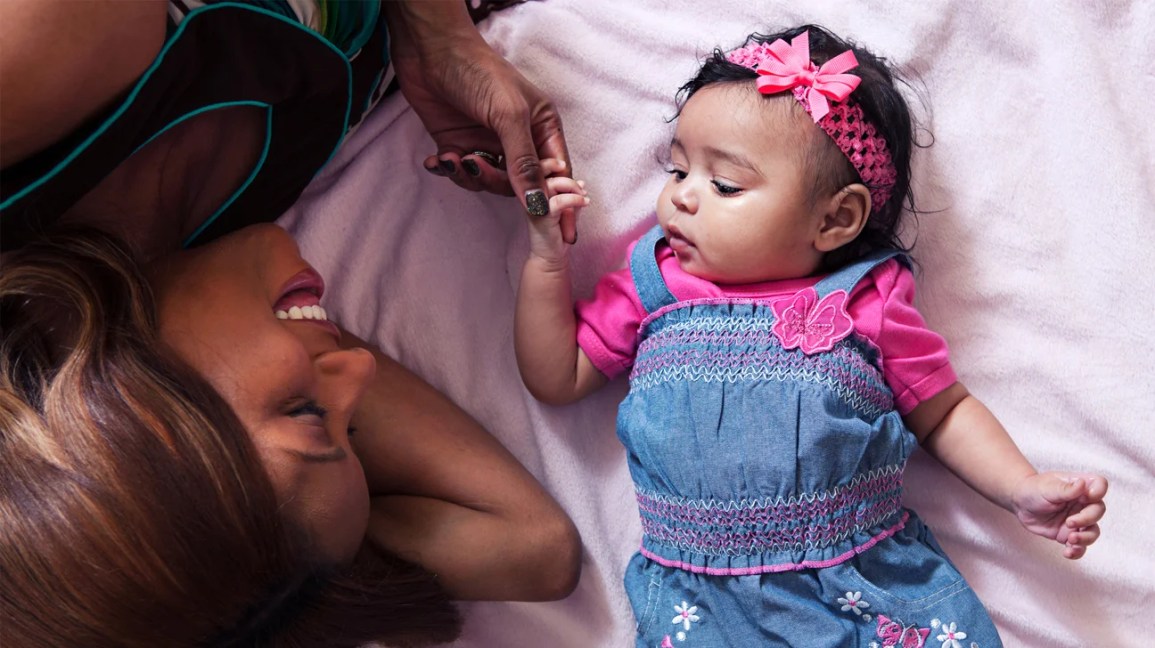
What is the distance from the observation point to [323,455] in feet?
3.08

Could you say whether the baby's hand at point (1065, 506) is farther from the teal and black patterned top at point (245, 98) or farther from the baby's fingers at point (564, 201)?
the teal and black patterned top at point (245, 98)

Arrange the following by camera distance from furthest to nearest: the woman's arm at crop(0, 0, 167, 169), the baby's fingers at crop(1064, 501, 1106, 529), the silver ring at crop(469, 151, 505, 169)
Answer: the silver ring at crop(469, 151, 505, 169), the baby's fingers at crop(1064, 501, 1106, 529), the woman's arm at crop(0, 0, 167, 169)

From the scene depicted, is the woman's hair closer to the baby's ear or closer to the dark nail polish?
the dark nail polish

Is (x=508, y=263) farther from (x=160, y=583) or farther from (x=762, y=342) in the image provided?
(x=160, y=583)

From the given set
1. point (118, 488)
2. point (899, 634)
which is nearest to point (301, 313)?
point (118, 488)

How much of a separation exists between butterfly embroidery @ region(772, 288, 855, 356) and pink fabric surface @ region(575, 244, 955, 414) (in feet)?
0.08

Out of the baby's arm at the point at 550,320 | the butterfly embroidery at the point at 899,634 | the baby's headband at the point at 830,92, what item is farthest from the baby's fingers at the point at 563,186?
the butterfly embroidery at the point at 899,634

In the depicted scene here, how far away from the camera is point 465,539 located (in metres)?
1.23

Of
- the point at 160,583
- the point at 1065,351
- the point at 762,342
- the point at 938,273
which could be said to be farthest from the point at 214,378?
the point at 1065,351

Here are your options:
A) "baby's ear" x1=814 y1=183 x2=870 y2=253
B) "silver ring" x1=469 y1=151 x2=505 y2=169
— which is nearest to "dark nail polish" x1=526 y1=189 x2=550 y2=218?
"silver ring" x1=469 y1=151 x2=505 y2=169

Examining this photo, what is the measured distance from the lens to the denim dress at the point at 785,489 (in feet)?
3.75

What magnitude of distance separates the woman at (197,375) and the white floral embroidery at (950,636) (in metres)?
0.52

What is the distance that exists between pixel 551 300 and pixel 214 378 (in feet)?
1.60

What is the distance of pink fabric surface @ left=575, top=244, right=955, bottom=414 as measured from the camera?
3.96 feet
